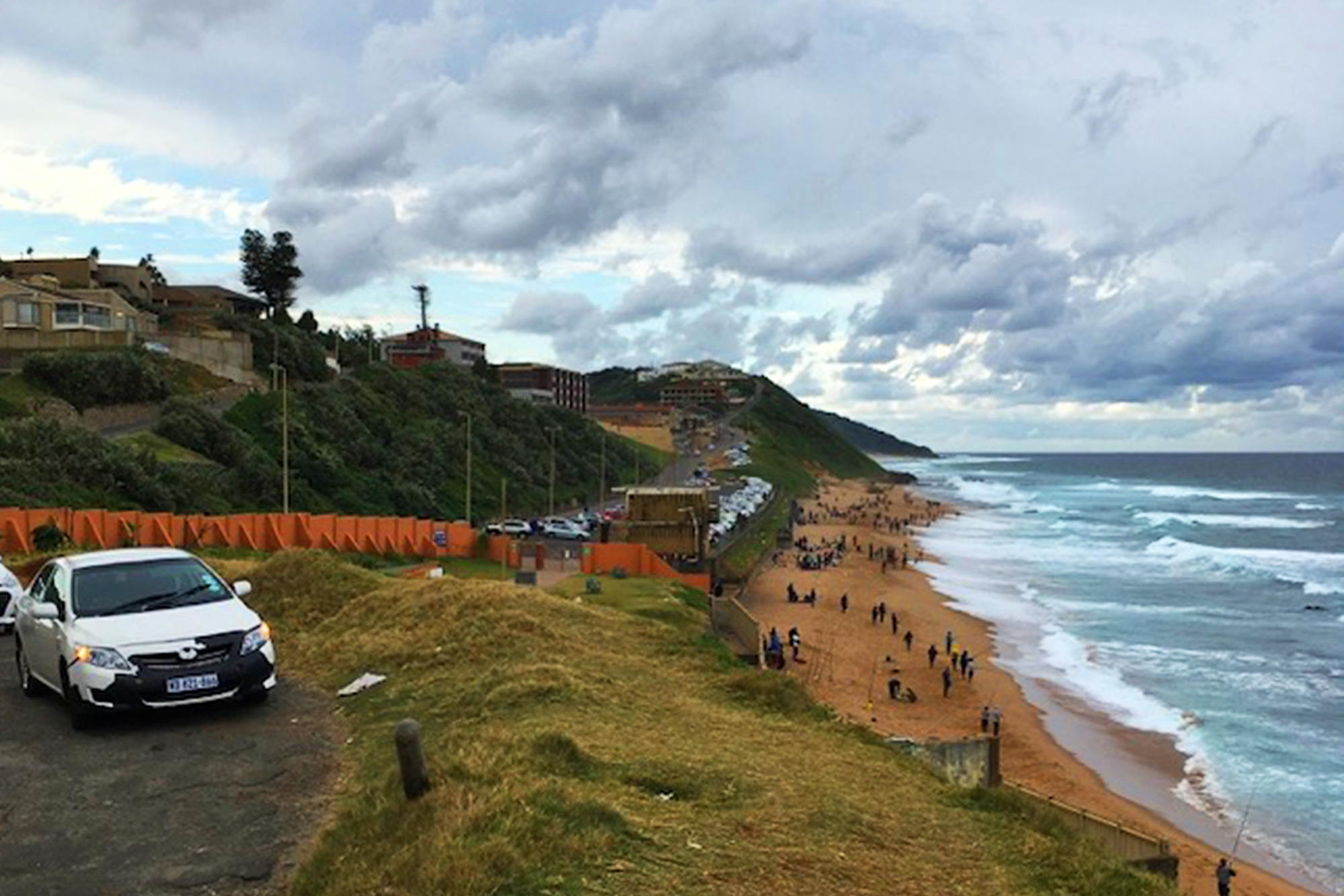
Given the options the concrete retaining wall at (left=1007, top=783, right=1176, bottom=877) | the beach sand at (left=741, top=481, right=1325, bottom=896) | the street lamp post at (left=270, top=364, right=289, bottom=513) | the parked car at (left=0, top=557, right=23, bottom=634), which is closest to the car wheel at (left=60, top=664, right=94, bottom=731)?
the parked car at (left=0, top=557, right=23, bottom=634)

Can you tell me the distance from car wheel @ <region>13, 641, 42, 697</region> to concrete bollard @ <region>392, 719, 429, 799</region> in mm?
5764

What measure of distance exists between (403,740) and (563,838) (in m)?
1.17

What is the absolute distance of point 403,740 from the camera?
628cm

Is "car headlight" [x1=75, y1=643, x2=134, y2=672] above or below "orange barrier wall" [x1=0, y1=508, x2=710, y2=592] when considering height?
above

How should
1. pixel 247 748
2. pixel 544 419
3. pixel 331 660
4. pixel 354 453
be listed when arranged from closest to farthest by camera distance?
pixel 247 748 → pixel 331 660 → pixel 354 453 → pixel 544 419

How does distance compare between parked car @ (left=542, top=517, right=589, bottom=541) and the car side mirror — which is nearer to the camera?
the car side mirror

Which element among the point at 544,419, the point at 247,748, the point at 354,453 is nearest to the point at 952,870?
the point at 247,748

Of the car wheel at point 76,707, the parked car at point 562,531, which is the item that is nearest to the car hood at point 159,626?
the car wheel at point 76,707

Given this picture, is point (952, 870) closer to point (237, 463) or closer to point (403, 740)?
point (403, 740)

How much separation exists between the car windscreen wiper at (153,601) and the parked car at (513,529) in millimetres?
35331

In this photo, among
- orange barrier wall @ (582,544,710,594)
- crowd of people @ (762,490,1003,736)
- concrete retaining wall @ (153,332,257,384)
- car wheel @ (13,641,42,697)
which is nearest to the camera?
car wheel @ (13,641,42,697)

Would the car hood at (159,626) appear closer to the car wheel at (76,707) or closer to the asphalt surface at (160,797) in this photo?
the car wheel at (76,707)

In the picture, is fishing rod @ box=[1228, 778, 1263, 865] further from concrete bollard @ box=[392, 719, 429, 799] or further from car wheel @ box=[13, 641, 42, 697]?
car wheel @ box=[13, 641, 42, 697]

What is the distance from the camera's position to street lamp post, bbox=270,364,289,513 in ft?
131
